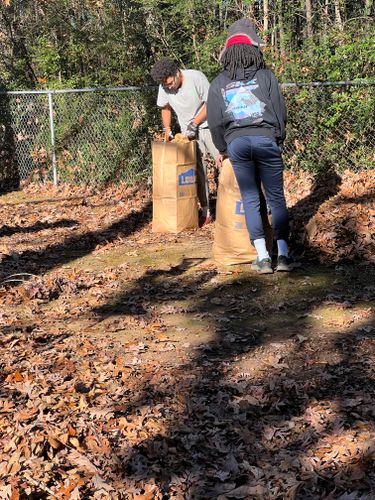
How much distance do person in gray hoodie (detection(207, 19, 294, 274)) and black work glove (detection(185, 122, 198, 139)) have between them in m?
1.75

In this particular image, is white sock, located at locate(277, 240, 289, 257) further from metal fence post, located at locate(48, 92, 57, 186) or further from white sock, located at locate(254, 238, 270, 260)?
metal fence post, located at locate(48, 92, 57, 186)

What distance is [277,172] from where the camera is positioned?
5.88 meters

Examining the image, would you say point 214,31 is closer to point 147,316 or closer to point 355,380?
point 147,316

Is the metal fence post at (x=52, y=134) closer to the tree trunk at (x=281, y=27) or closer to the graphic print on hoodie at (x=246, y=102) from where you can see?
the tree trunk at (x=281, y=27)

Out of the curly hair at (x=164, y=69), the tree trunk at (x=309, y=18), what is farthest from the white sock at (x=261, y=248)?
the tree trunk at (x=309, y=18)

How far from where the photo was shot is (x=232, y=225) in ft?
20.8

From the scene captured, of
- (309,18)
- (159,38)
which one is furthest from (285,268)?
(159,38)

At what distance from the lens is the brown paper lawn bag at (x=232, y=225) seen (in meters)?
6.27

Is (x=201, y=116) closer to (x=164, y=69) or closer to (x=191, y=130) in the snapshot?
(x=191, y=130)

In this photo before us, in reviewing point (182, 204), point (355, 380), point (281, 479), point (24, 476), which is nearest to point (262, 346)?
point (355, 380)

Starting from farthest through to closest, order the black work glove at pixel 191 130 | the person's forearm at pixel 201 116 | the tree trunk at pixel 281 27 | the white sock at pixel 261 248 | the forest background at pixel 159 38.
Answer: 1. the tree trunk at pixel 281 27
2. the forest background at pixel 159 38
3. the black work glove at pixel 191 130
4. the person's forearm at pixel 201 116
5. the white sock at pixel 261 248

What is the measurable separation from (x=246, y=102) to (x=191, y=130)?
211cm

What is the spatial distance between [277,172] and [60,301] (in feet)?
6.87

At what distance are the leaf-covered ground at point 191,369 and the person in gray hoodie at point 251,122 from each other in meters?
0.62
